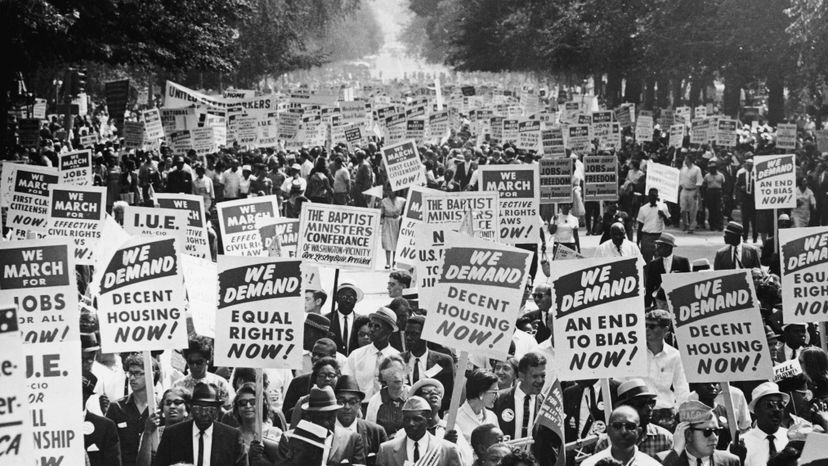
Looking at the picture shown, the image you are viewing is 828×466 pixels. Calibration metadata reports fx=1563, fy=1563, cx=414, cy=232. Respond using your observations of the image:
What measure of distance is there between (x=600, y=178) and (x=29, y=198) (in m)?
11.8

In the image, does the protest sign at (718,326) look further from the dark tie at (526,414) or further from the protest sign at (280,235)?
the protest sign at (280,235)

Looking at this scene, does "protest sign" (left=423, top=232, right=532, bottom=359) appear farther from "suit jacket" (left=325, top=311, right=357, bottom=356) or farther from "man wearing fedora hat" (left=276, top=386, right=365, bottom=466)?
"suit jacket" (left=325, top=311, right=357, bottom=356)

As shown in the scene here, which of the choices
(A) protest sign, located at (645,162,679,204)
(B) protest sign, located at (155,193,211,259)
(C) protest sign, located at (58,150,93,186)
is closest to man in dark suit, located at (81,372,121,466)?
(B) protest sign, located at (155,193,211,259)

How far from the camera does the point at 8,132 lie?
36.3 metres

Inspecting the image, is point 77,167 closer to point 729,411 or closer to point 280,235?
point 280,235

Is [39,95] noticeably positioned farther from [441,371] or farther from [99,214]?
[441,371]

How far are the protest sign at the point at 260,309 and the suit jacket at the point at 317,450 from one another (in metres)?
1.33

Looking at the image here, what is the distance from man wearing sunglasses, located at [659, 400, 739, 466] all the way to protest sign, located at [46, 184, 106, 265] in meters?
8.67

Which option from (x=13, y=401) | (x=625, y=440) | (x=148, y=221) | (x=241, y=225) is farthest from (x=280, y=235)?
(x=13, y=401)

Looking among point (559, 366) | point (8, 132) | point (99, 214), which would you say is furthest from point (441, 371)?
point (8, 132)

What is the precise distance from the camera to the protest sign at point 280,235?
51.5ft

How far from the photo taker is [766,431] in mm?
9516

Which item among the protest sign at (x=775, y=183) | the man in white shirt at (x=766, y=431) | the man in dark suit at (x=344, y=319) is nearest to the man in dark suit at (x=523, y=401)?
the man in white shirt at (x=766, y=431)

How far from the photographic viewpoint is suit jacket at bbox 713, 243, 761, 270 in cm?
1762
